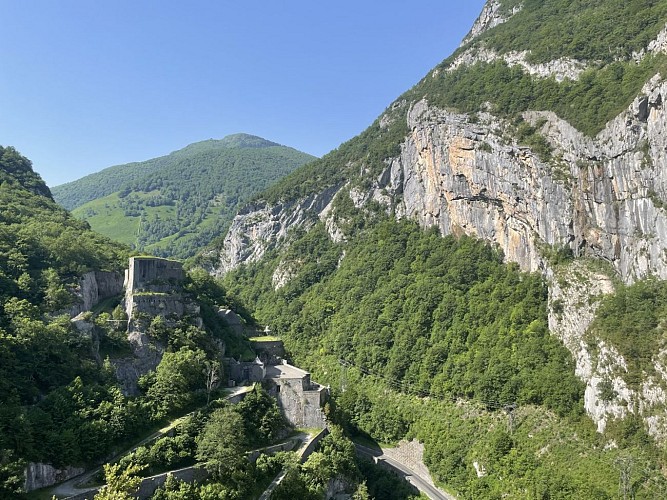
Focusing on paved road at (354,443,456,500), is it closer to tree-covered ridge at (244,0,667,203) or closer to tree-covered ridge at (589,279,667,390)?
tree-covered ridge at (589,279,667,390)

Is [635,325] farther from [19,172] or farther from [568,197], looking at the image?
[19,172]

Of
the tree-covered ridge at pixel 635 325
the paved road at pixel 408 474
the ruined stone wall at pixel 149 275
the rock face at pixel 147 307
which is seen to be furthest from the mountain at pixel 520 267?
the ruined stone wall at pixel 149 275

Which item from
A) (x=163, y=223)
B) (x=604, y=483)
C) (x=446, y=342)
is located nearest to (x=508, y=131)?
(x=446, y=342)

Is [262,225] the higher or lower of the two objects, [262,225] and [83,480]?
the higher

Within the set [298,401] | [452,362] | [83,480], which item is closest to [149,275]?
[298,401]

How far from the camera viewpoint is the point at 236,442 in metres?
30.8

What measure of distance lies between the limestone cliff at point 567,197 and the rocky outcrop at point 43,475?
38.9 m

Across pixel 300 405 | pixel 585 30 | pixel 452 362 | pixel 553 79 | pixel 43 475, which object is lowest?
pixel 452 362

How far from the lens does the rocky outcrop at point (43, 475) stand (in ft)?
83.0

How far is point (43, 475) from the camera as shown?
2606cm

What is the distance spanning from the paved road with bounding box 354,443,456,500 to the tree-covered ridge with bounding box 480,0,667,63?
53.8m

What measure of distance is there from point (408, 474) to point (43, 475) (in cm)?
3203

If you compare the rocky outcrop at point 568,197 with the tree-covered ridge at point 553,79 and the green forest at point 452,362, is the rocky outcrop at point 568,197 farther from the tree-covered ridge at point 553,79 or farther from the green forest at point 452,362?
the tree-covered ridge at point 553,79

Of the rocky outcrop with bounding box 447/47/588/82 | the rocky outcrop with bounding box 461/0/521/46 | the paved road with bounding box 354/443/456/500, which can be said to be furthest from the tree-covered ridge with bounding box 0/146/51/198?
the rocky outcrop with bounding box 461/0/521/46
